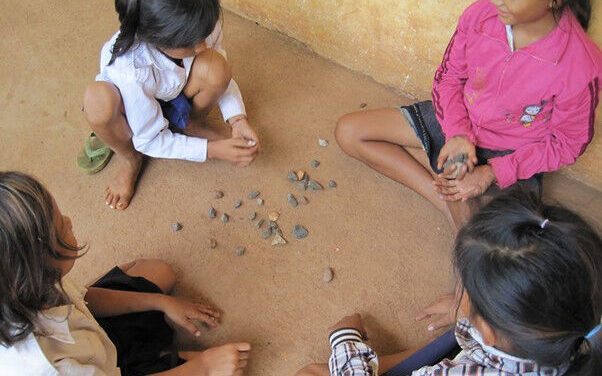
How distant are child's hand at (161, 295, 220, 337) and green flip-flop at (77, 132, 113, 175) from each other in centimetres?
59

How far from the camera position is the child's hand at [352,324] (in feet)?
4.39

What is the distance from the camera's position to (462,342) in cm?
102

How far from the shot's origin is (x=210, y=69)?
5.08 ft

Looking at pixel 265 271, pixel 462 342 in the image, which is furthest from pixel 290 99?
pixel 462 342

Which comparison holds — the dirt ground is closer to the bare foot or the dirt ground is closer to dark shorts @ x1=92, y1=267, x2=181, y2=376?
the bare foot

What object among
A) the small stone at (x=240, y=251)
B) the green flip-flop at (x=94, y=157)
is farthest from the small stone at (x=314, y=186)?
the green flip-flop at (x=94, y=157)

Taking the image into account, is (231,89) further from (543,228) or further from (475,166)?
(543,228)

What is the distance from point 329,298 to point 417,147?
562mm

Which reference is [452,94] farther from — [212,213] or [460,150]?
[212,213]

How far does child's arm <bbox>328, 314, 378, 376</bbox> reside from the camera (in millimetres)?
1163

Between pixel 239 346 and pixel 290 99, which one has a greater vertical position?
pixel 290 99

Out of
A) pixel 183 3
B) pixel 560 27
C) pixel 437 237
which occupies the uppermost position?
pixel 560 27

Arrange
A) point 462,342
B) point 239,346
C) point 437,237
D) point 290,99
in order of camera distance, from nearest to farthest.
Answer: point 462,342, point 239,346, point 437,237, point 290,99

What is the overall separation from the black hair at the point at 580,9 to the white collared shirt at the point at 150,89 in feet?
2.90
